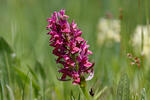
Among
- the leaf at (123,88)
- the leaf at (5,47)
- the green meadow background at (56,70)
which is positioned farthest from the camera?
the leaf at (5,47)

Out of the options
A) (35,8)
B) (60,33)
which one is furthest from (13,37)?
(35,8)

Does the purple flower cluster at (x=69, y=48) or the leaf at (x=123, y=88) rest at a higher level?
the purple flower cluster at (x=69, y=48)

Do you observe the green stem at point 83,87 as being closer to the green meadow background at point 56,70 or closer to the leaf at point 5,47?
the green meadow background at point 56,70

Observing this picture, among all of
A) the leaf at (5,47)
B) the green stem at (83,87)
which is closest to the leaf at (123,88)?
the green stem at (83,87)

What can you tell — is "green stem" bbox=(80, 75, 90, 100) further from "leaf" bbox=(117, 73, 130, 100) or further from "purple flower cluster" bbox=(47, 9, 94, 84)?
"leaf" bbox=(117, 73, 130, 100)

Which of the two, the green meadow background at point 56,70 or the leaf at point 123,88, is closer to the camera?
the leaf at point 123,88

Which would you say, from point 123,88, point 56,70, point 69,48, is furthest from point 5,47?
point 123,88

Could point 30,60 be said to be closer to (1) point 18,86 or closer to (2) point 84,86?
(1) point 18,86

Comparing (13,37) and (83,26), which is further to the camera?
(83,26)
